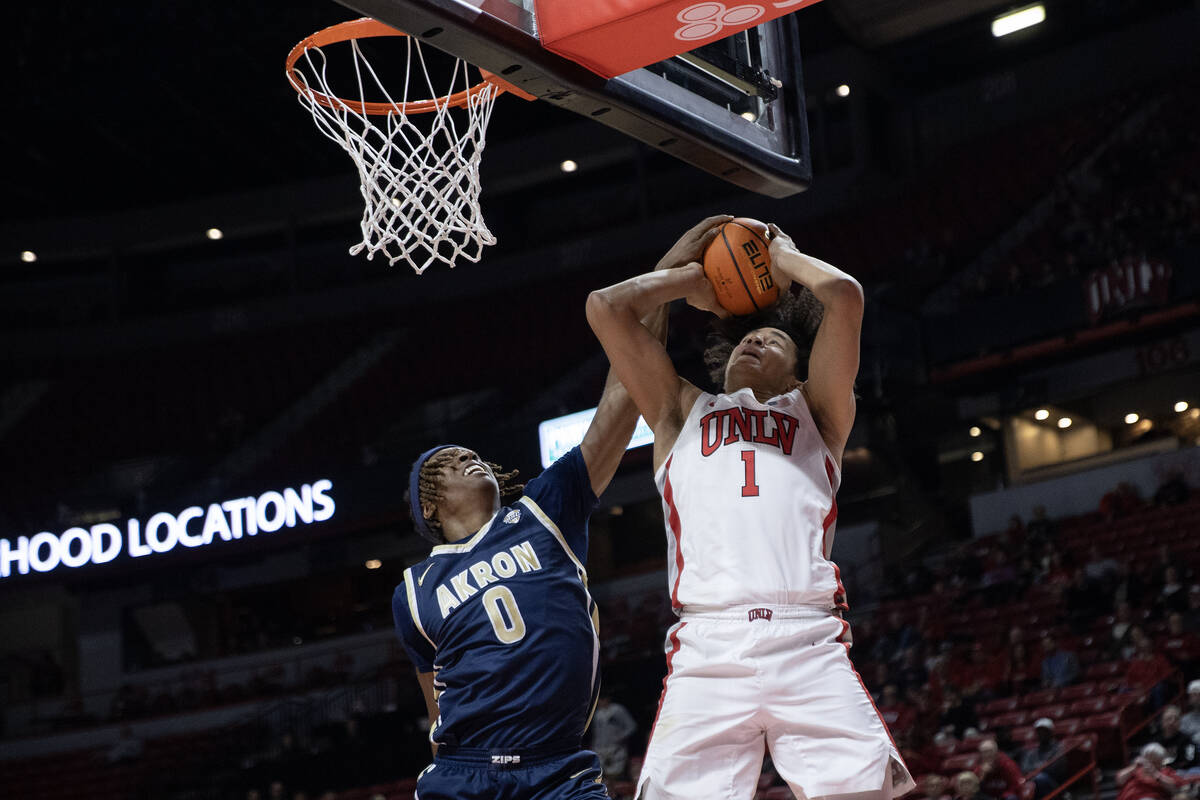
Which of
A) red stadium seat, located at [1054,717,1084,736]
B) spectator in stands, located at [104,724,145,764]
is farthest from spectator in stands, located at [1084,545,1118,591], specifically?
spectator in stands, located at [104,724,145,764]

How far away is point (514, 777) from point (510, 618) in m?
0.42

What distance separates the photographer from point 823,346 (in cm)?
337

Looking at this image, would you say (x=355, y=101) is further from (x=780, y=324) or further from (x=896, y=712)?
(x=896, y=712)

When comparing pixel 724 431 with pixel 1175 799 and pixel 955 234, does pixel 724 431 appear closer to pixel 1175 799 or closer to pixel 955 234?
pixel 1175 799

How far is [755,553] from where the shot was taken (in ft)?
10.3

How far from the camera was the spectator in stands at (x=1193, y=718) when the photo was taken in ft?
29.4

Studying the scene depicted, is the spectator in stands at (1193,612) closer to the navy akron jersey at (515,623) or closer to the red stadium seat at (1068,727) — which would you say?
the red stadium seat at (1068,727)

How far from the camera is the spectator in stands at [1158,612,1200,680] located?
1080 centimetres

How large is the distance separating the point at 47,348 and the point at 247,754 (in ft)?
28.3

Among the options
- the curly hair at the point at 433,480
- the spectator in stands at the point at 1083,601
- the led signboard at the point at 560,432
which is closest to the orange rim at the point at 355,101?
the curly hair at the point at 433,480

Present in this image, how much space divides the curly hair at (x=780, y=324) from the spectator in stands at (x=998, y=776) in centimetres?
591

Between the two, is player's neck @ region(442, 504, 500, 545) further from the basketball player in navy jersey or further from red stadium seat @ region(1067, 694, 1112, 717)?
red stadium seat @ region(1067, 694, 1112, 717)

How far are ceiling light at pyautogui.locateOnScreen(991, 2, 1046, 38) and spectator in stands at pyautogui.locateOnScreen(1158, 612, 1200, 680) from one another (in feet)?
34.4

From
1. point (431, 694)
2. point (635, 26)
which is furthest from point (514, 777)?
point (635, 26)
